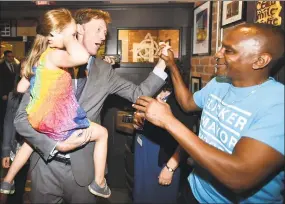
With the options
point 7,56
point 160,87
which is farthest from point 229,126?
point 7,56

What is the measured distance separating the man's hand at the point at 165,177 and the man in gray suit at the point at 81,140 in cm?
29

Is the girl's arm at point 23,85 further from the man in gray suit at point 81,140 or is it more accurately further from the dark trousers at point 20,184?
the dark trousers at point 20,184

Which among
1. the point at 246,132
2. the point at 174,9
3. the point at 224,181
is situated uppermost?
the point at 174,9

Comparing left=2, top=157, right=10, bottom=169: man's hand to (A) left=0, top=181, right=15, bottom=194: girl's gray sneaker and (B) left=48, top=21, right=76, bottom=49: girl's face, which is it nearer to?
(A) left=0, top=181, right=15, bottom=194: girl's gray sneaker

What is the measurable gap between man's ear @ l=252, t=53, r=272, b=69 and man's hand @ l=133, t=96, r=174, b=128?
264 millimetres

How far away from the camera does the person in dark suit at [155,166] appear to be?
3.47 ft

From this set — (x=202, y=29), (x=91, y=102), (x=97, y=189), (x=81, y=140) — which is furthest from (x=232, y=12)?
(x=97, y=189)

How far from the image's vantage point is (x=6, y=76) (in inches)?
37.8

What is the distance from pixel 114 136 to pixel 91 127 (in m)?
0.18

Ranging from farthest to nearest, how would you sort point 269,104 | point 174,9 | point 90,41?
point 174,9
point 90,41
point 269,104

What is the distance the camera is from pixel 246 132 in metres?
0.64

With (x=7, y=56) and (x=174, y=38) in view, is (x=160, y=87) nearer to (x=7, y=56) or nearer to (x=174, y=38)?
(x=174, y=38)

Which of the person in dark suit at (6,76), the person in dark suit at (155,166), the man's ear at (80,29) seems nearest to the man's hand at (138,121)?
the person in dark suit at (155,166)

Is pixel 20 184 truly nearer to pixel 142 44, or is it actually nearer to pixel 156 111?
pixel 156 111
